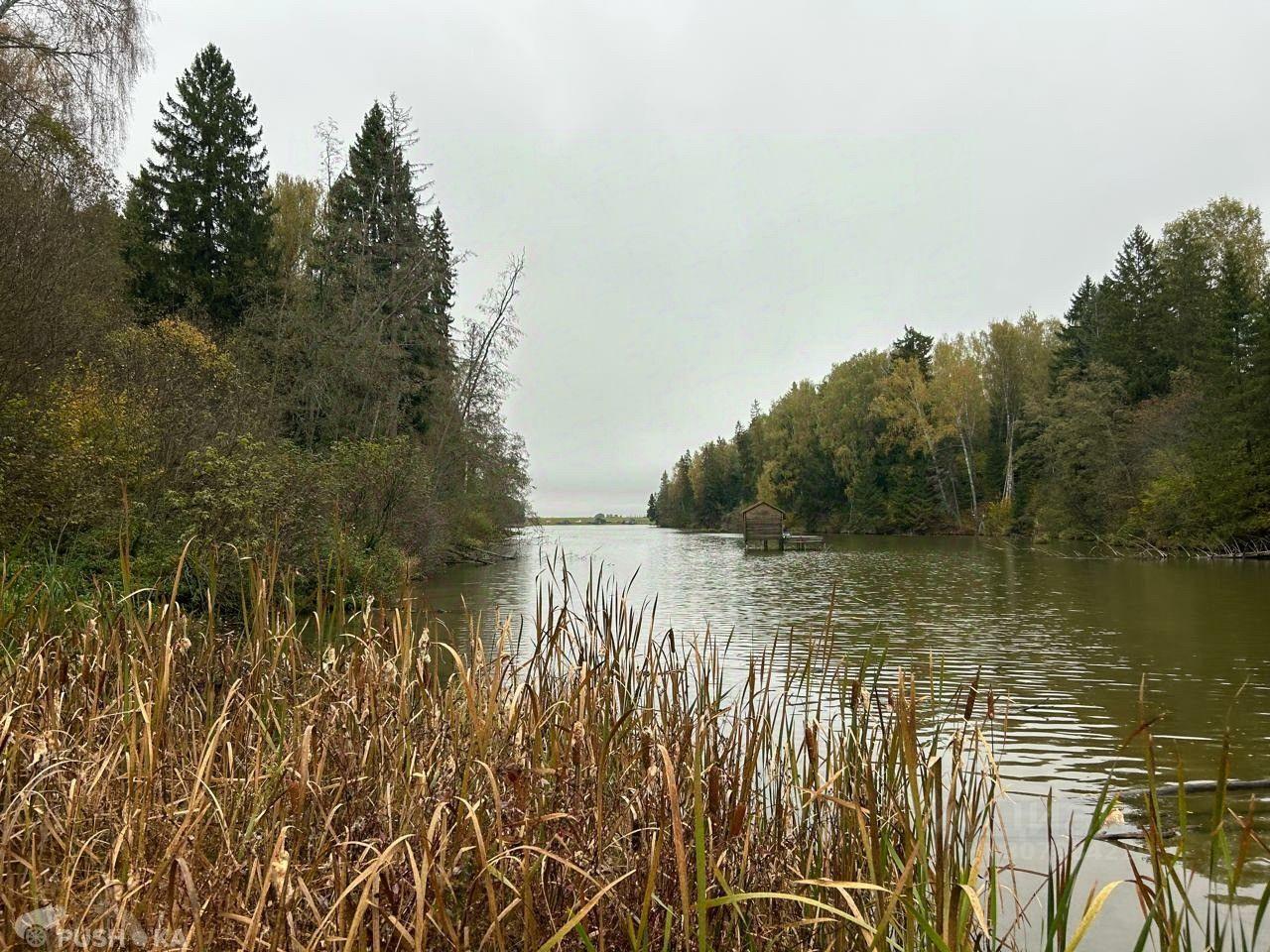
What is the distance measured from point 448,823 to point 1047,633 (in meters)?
15.4

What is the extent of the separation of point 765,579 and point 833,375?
171 ft

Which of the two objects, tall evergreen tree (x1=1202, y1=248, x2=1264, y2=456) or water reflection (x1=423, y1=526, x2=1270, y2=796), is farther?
tall evergreen tree (x1=1202, y1=248, x2=1264, y2=456)

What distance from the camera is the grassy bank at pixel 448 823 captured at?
6.89ft

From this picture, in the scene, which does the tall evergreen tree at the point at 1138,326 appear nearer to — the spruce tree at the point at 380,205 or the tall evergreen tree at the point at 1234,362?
the tall evergreen tree at the point at 1234,362

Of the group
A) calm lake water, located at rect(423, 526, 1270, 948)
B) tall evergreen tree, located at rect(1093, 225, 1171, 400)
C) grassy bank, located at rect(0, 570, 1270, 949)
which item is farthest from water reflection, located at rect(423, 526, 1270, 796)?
tall evergreen tree, located at rect(1093, 225, 1171, 400)

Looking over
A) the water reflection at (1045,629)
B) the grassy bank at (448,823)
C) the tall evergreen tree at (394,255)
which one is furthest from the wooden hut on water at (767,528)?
the grassy bank at (448,823)

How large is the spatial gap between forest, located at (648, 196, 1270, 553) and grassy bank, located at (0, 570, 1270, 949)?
3677 cm

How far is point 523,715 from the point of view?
3.38m

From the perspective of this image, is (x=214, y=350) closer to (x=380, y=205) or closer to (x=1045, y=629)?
(x=380, y=205)

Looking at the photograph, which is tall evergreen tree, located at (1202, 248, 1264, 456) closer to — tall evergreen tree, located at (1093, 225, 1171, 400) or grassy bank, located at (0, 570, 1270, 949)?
tall evergreen tree, located at (1093, 225, 1171, 400)

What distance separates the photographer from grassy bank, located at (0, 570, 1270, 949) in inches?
82.7

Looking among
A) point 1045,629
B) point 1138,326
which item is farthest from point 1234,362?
point 1045,629

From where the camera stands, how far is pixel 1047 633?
15.8 metres

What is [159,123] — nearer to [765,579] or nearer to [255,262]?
[255,262]
